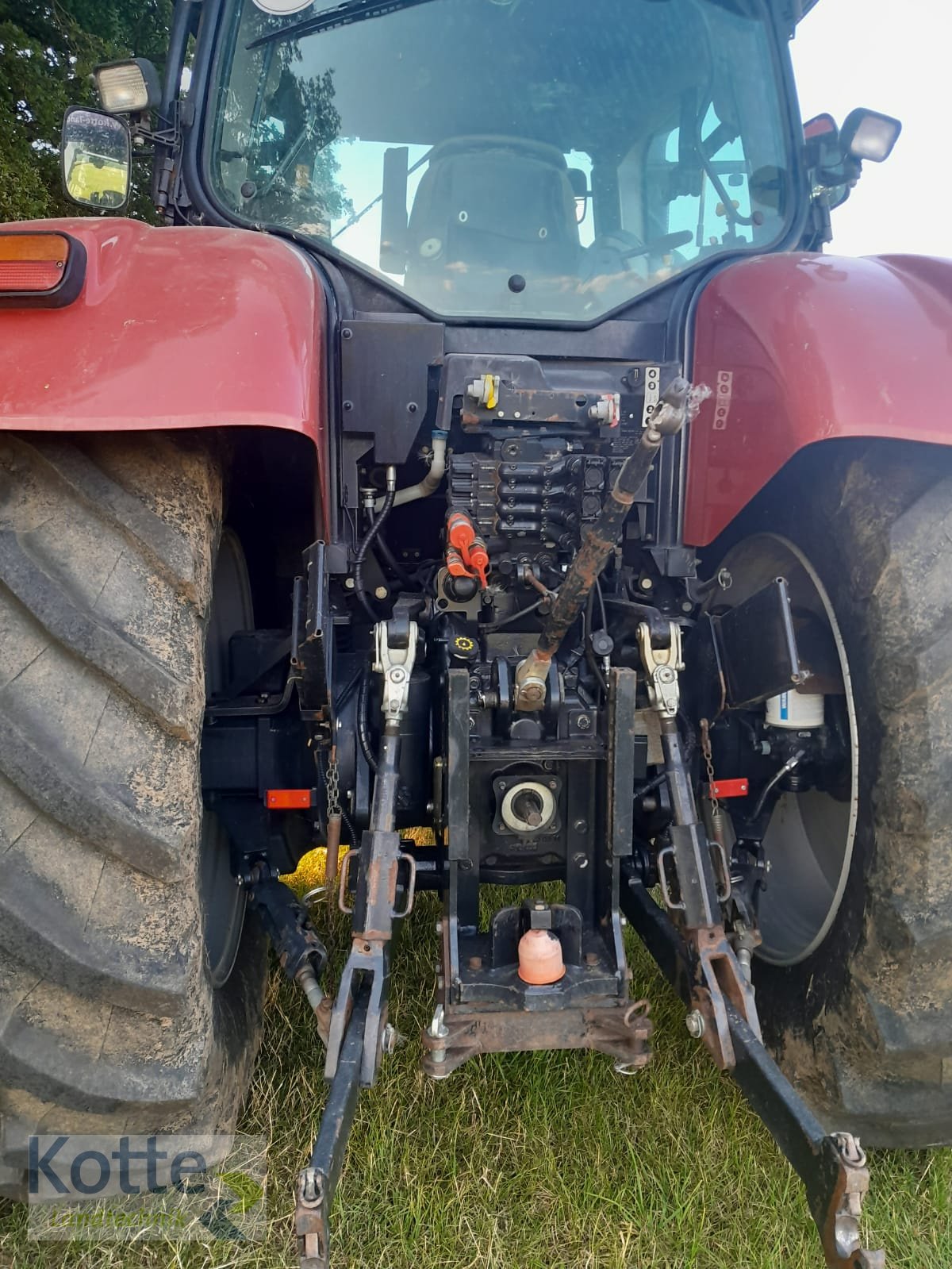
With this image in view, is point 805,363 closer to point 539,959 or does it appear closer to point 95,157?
point 539,959

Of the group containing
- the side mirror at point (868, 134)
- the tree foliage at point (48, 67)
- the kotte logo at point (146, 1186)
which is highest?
the tree foliage at point (48, 67)

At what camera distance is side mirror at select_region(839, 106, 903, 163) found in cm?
221

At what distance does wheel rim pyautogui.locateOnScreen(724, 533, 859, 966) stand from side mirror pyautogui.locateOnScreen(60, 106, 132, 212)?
1.68m

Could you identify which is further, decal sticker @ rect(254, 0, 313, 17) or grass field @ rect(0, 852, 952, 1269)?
decal sticker @ rect(254, 0, 313, 17)

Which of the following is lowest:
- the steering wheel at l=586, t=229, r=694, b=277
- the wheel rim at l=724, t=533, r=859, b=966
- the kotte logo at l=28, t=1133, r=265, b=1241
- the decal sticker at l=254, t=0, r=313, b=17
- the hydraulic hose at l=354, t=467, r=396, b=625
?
the kotte logo at l=28, t=1133, r=265, b=1241

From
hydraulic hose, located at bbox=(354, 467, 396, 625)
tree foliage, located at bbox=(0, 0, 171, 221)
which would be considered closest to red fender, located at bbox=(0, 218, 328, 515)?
hydraulic hose, located at bbox=(354, 467, 396, 625)

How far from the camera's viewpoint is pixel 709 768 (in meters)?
1.84

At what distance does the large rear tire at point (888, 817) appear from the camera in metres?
1.42

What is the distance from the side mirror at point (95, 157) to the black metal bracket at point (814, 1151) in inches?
83.7

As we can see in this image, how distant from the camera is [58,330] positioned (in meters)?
1.36

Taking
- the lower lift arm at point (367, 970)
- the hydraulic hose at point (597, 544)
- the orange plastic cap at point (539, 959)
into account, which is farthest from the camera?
the orange plastic cap at point (539, 959)

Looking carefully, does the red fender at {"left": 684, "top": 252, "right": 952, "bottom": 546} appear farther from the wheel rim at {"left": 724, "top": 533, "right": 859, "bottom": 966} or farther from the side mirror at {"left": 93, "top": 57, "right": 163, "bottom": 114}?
the side mirror at {"left": 93, "top": 57, "right": 163, "bottom": 114}

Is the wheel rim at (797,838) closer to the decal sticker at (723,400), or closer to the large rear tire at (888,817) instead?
the large rear tire at (888,817)

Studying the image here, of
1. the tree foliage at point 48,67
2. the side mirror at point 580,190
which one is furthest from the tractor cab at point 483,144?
the tree foliage at point 48,67
